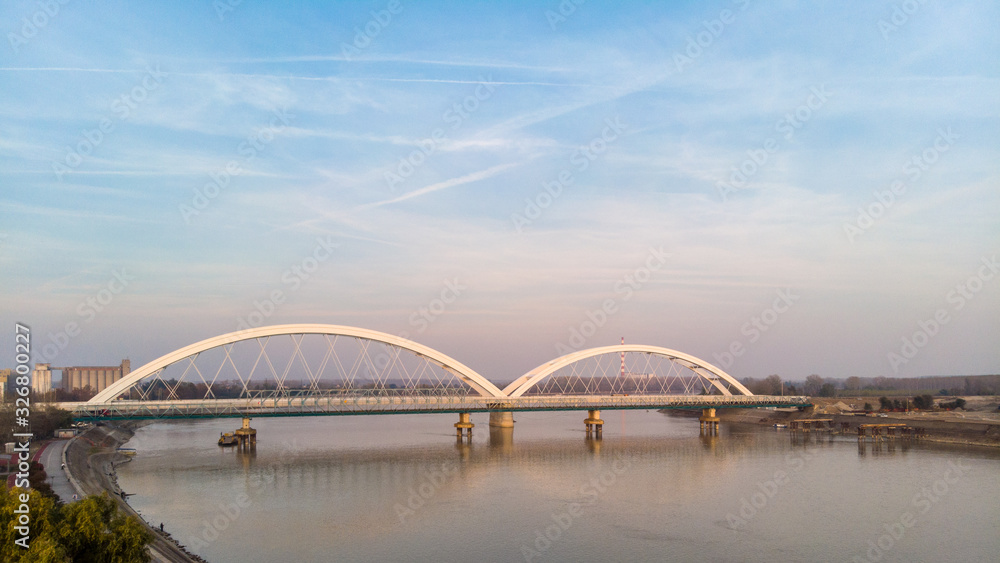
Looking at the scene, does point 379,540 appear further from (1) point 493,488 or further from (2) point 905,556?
(2) point 905,556

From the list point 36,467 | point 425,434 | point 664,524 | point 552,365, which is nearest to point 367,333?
point 425,434

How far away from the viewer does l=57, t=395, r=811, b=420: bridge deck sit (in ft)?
112

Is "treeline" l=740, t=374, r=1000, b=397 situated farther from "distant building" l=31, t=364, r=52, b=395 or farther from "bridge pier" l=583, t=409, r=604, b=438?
"distant building" l=31, t=364, r=52, b=395

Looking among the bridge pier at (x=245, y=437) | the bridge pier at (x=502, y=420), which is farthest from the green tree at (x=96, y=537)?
the bridge pier at (x=502, y=420)

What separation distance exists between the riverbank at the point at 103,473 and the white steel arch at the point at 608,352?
2301 centimetres

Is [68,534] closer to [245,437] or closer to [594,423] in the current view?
[245,437]

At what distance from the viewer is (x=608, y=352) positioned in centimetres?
5022

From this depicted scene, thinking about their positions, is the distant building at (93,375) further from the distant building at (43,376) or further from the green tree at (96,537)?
the green tree at (96,537)

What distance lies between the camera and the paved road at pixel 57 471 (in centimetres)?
1811

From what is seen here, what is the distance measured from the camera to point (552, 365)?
4962 centimetres

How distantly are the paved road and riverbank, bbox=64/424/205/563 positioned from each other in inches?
7.8

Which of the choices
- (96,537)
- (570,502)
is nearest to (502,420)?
(570,502)

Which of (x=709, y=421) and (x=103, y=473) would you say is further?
(x=709, y=421)

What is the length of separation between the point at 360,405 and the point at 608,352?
19.0 m
